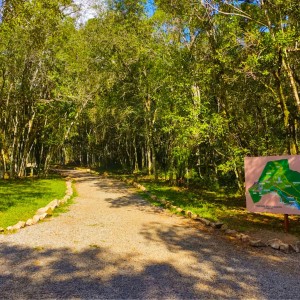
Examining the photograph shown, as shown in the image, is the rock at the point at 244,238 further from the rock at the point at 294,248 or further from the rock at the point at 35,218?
the rock at the point at 35,218

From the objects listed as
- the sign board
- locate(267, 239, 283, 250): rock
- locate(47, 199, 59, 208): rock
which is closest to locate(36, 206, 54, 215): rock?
locate(47, 199, 59, 208): rock

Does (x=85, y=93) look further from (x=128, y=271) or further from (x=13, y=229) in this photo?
(x=128, y=271)

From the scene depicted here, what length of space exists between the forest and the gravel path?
4.62 meters

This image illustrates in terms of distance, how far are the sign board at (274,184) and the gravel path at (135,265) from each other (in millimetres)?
1739

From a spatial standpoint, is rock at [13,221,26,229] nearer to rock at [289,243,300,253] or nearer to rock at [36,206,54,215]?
rock at [36,206,54,215]

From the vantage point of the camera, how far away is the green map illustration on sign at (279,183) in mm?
8383

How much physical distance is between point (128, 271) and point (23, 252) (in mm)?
2562

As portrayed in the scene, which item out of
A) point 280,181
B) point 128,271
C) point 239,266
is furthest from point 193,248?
point 280,181

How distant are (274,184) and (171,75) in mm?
7361

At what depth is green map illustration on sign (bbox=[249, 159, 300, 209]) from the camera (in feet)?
27.5

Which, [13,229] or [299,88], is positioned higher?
[299,88]

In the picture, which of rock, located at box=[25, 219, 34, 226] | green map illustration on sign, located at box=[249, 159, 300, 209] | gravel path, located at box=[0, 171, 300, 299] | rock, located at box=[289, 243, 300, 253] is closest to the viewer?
gravel path, located at box=[0, 171, 300, 299]

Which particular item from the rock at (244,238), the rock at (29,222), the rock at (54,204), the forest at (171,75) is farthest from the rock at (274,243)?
the rock at (54,204)

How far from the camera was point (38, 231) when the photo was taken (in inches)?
340
